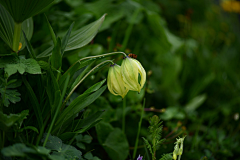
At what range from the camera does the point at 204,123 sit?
174 centimetres

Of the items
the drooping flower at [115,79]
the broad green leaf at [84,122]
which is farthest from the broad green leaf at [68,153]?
the drooping flower at [115,79]

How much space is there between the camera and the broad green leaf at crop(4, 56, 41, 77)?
27.1 inches

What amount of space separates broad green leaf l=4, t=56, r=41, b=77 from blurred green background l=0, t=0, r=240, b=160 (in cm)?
23

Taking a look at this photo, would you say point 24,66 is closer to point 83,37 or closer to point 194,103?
point 83,37

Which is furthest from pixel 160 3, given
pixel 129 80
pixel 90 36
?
pixel 129 80

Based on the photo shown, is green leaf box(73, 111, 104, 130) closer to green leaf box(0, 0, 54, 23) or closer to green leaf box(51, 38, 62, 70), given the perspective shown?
green leaf box(51, 38, 62, 70)

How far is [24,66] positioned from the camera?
0.72 meters

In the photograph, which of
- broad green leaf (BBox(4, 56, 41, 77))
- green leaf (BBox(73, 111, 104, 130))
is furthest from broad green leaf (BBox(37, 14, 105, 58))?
green leaf (BBox(73, 111, 104, 130))

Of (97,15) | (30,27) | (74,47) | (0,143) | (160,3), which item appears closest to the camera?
(0,143)

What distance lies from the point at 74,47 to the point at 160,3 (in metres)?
2.09

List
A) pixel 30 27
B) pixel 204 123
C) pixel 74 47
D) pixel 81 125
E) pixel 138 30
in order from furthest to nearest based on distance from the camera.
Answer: pixel 138 30 < pixel 204 123 < pixel 30 27 < pixel 74 47 < pixel 81 125

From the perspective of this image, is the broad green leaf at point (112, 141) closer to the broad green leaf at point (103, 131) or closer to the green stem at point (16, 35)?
the broad green leaf at point (103, 131)

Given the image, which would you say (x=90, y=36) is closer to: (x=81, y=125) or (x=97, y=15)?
(x=81, y=125)

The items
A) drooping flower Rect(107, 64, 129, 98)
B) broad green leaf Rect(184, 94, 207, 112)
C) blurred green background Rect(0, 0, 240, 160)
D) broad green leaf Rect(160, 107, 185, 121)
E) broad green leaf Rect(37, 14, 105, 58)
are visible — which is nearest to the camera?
drooping flower Rect(107, 64, 129, 98)
